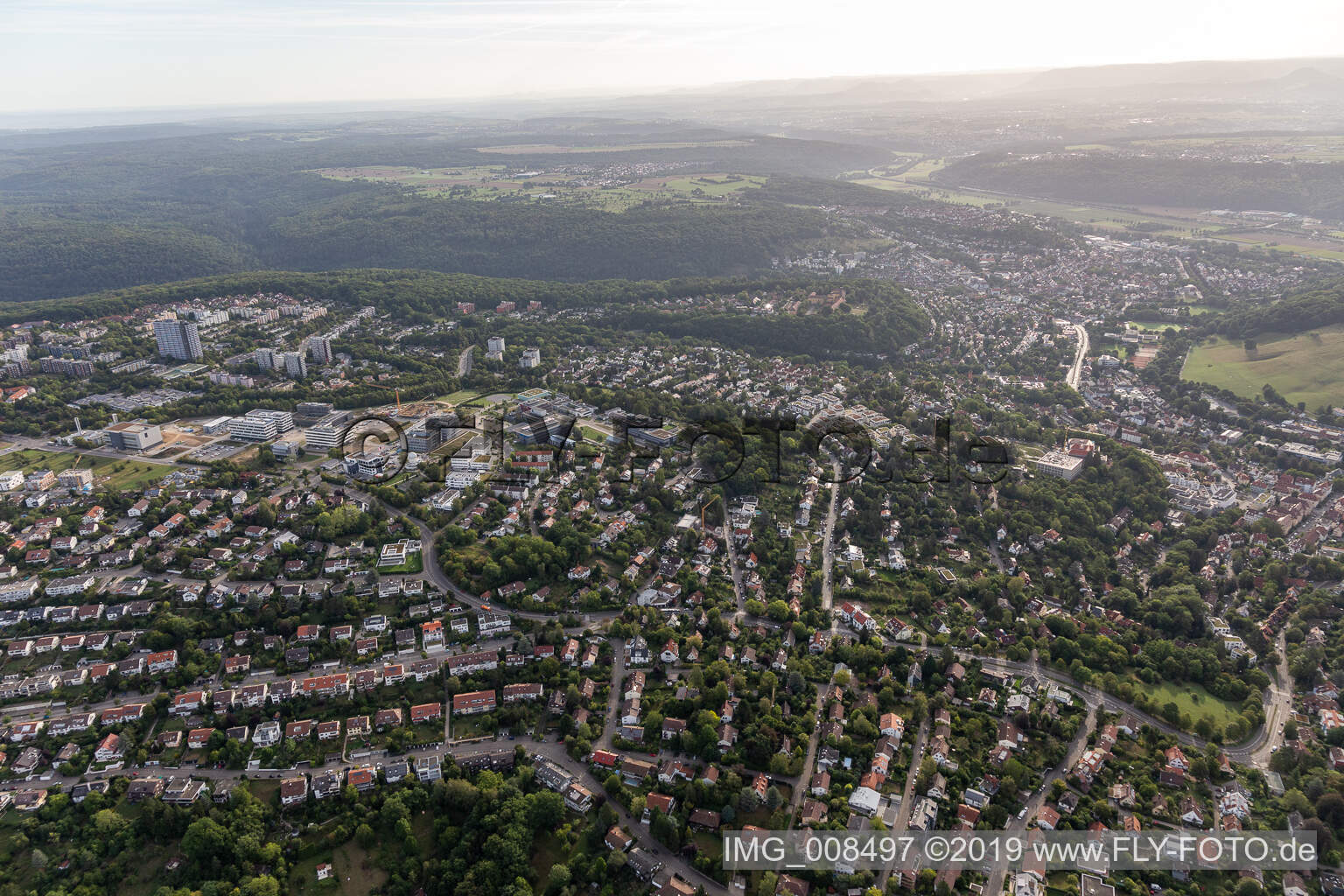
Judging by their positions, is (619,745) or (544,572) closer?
(619,745)

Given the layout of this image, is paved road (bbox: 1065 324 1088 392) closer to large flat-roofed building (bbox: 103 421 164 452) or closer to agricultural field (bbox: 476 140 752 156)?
large flat-roofed building (bbox: 103 421 164 452)

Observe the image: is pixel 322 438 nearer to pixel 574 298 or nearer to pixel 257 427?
pixel 257 427

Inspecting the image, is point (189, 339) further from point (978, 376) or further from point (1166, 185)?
point (1166, 185)

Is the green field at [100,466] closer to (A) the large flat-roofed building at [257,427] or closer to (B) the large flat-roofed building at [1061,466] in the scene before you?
(A) the large flat-roofed building at [257,427]

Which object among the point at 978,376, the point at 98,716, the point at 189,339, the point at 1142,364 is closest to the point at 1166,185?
the point at 1142,364

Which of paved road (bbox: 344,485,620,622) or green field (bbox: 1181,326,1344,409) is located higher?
green field (bbox: 1181,326,1344,409)

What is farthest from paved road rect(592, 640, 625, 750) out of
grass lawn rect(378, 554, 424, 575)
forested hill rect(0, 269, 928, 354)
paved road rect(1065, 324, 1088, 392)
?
paved road rect(1065, 324, 1088, 392)
